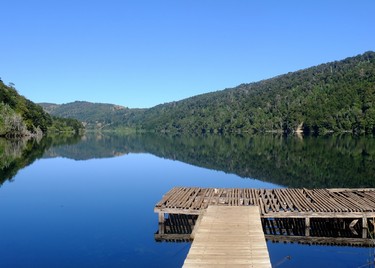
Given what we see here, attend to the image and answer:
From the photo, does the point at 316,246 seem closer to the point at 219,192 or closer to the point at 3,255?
the point at 219,192

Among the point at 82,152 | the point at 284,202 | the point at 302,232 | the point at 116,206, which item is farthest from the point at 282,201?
the point at 82,152

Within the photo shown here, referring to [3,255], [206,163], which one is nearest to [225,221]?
[3,255]

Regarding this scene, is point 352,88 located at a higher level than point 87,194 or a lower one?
higher

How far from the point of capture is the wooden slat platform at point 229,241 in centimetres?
1368

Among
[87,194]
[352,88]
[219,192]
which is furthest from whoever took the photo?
[352,88]

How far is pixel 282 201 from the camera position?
81.3ft

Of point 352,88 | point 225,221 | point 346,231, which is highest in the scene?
point 352,88

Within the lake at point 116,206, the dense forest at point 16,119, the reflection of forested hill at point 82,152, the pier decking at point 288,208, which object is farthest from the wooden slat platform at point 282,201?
the dense forest at point 16,119

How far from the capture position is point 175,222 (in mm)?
24141

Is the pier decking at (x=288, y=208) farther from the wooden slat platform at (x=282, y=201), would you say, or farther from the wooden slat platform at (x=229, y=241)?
the wooden slat platform at (x=229, y=241)

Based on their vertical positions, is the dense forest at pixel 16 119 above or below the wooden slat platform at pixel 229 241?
above

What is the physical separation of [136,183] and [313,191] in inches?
782

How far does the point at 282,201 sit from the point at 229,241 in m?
9.65

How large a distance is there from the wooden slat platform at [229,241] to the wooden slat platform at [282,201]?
1872 mm
